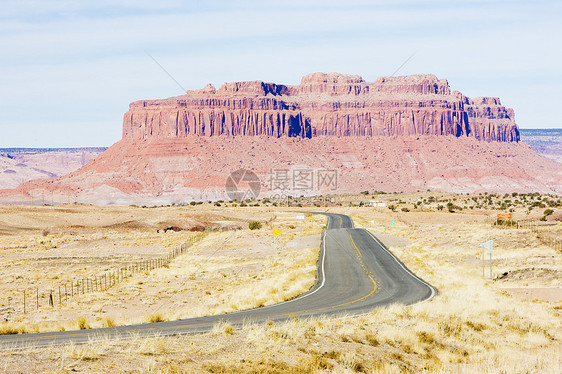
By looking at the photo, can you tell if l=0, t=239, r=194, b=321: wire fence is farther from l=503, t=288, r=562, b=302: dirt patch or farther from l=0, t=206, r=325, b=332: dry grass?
l=503, t=288, r=562, b=302: dirt patch

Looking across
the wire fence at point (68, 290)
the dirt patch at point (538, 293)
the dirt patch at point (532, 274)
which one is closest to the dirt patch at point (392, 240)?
the dirt patch at point (532, 274)

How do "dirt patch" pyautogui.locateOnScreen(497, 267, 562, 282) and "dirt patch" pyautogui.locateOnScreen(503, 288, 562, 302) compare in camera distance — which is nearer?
"dirt patch" pyautogui.locateOnScreen(503, 288, 562, 302)

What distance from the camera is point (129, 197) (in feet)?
608

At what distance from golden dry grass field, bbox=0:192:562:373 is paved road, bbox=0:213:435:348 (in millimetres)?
1020

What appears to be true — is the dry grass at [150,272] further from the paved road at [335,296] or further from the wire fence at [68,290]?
the paved road at [335,296]

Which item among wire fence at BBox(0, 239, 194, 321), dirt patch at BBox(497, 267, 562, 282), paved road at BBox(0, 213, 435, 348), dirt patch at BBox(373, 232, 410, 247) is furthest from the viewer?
dirt patch at BBox(373, 232, 410, 247)

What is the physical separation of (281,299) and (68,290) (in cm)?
1629

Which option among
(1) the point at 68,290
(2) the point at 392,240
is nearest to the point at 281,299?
(1) the point at 68,290

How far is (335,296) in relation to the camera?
27453 millimetres

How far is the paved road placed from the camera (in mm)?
16953

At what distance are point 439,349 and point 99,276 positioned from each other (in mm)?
30094

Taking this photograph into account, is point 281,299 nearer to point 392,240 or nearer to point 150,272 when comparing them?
point 150,272

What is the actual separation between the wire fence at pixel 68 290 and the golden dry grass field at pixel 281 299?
423 millimetres

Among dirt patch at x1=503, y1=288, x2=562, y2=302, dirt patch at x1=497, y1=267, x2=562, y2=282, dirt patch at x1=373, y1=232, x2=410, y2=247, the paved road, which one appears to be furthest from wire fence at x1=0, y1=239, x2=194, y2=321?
dirt patch at x1=497, y1=267, x2=562, y2=282
